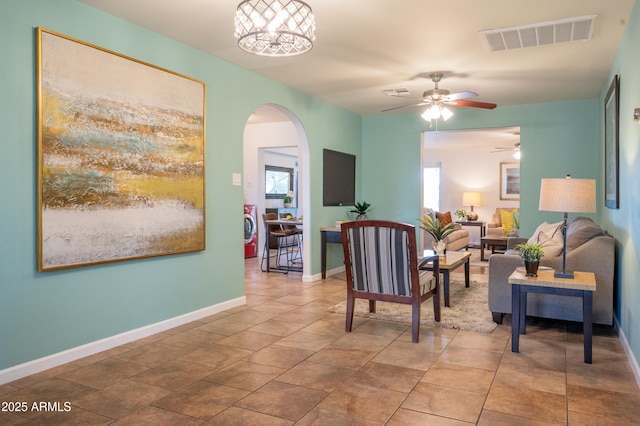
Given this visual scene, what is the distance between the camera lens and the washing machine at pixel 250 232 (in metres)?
8.52

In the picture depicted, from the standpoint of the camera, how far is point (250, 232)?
8.66 m

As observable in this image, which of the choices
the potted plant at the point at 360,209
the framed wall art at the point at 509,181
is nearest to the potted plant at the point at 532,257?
the potted plant at the point at 360,209

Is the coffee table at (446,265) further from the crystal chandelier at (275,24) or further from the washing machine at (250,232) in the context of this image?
the washing machine at (250,232)

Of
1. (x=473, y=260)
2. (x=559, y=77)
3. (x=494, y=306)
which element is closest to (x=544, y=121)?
→ (x=559, y=77)

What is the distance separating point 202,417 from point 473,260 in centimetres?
713

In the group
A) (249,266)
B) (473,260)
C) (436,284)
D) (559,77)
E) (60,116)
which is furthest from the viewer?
(473,260)

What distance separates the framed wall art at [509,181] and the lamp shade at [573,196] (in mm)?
8065

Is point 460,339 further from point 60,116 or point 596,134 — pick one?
point 596,134

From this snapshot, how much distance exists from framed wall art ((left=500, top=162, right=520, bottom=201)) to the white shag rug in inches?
248

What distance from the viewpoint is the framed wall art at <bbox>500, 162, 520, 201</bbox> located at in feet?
35.4

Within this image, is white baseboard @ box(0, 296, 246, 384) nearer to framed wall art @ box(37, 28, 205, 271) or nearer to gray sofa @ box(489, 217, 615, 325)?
framed wall art @ box(37, 28, 205, 271)

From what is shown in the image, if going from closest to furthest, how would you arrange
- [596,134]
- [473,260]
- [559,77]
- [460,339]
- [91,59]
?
[91,59] → [460,339] → [559,77] → [596,134] → [473,260]

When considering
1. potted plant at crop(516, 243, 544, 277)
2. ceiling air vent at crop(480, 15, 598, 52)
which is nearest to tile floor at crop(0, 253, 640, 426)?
potted plant at crop(516, 243, 544, 277)

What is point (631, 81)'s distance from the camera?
11.1 feet
